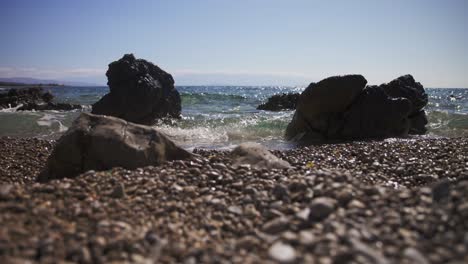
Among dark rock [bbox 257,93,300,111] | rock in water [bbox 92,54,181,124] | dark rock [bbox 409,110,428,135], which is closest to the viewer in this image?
dark rock [bbox 409,110,428,135]

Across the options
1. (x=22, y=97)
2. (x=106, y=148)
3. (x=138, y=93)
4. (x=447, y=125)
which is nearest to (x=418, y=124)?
(x=447, y=125)

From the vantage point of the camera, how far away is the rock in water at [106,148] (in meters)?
5.97

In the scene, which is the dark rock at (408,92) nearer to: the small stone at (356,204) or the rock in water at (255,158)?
the rock in water at (255,158)

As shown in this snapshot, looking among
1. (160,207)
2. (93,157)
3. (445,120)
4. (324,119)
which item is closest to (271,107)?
(445,120)

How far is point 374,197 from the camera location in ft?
11.8

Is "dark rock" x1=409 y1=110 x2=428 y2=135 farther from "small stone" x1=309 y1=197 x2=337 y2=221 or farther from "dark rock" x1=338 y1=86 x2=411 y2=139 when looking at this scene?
"small stone" x1=309 y1=197 x2=337 y2=221

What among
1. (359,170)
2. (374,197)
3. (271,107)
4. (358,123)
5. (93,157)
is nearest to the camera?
(374,197)

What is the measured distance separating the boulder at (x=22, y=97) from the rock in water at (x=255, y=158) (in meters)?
26.8

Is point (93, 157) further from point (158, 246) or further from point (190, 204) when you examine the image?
point (158, 246)

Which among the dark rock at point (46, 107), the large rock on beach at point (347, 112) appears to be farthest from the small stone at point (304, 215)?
the dark rock at point (46, 107)

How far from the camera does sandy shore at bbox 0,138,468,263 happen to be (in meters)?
2.66

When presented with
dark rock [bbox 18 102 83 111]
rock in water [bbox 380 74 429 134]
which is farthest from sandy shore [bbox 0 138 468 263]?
dark rock [bbox 18 102 83 111]

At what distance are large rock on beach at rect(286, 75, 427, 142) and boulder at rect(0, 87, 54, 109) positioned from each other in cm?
2349

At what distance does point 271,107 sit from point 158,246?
26.5 meters
